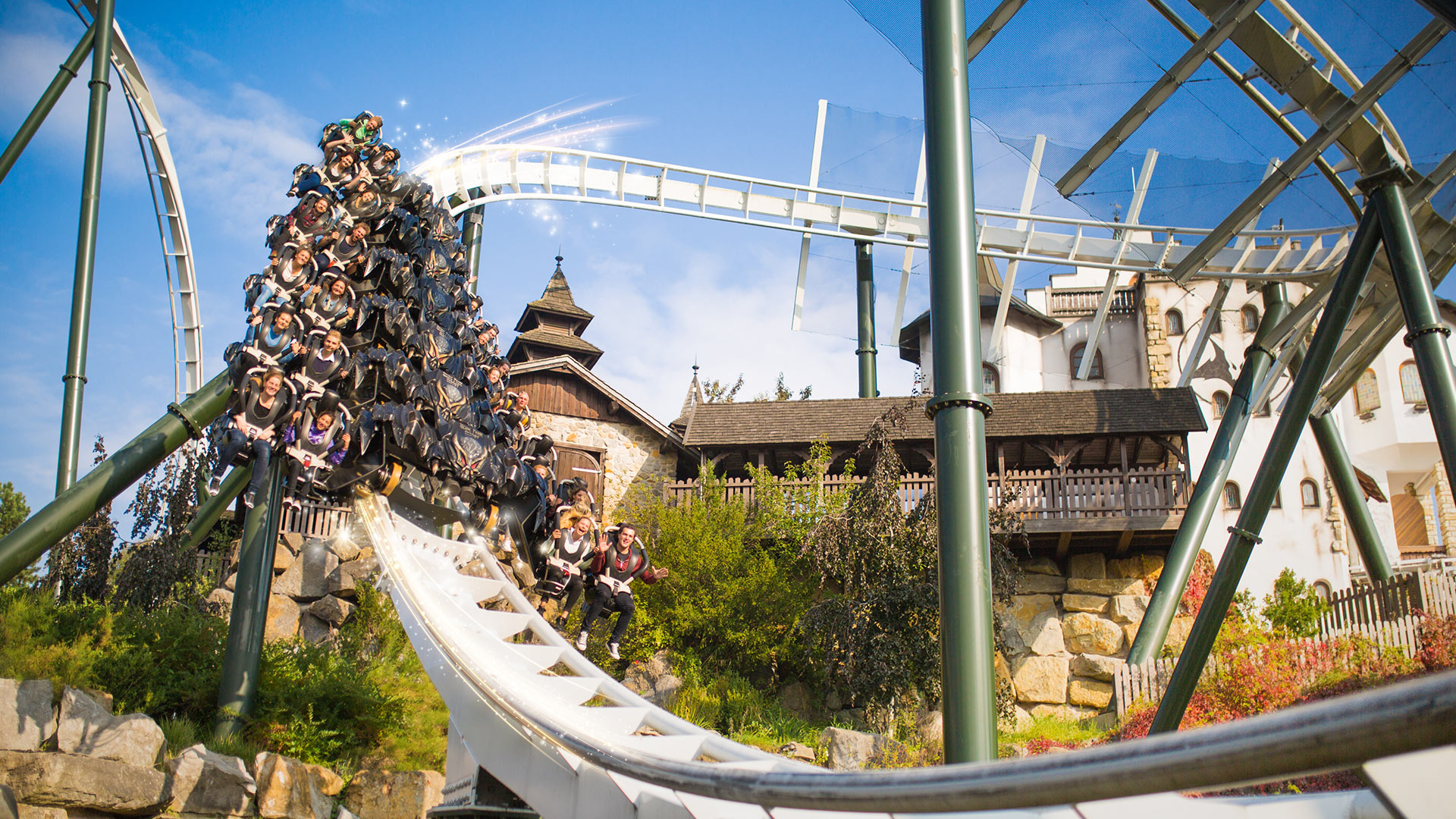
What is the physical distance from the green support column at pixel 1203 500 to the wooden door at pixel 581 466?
13.2m

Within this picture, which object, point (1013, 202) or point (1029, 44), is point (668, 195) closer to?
point (1013, 202)

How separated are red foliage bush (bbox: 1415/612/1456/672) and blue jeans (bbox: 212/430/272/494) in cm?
1015

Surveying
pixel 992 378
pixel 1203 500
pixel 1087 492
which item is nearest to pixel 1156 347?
pixel 992 378

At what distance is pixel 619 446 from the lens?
802 inches

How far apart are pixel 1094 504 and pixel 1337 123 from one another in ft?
34.2

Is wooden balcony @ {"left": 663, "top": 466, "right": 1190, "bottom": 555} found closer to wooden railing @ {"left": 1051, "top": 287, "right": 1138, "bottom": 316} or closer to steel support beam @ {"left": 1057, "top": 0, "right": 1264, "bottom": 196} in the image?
steel support beam @ {"left": 1057, "top": 0, "right": 1264, "bottom": 196}

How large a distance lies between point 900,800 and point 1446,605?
11.6 m

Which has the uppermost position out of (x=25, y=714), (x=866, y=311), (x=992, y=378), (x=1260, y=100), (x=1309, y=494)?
(x=992, y=378)

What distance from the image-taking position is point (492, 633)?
5102mm

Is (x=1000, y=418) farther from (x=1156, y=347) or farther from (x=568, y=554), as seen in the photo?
(x=568, y=554)

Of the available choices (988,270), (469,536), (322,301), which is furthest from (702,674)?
(988,270)

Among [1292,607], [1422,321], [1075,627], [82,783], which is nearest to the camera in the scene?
[1422,321]

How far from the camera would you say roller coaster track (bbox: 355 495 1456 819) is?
115 centimetres

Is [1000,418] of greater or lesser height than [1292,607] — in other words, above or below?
above
